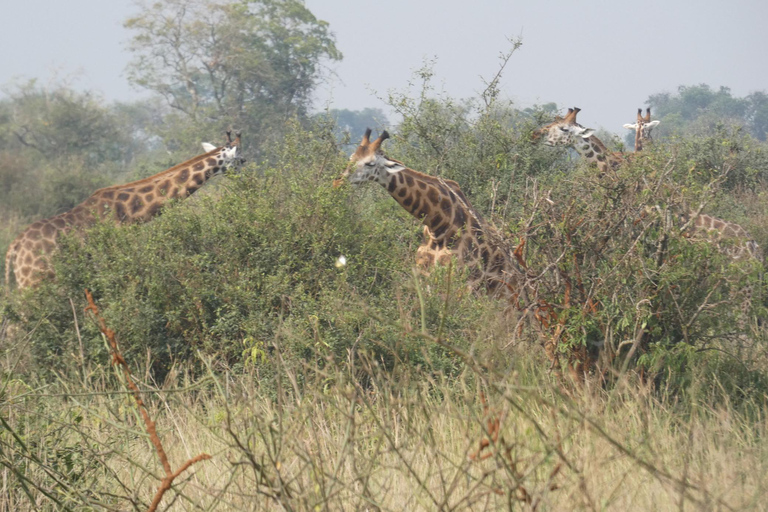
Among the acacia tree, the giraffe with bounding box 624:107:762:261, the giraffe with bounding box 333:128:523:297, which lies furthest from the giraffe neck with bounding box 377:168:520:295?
the acacia tree

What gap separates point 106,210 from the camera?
25.4 feet

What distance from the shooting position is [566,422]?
3.14 meters

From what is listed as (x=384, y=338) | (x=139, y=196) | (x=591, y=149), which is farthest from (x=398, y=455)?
(x=591, y=149)

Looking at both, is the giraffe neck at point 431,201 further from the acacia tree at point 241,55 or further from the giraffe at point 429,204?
the acacia tree at point 241,55

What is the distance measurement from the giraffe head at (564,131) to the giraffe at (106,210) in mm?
3274

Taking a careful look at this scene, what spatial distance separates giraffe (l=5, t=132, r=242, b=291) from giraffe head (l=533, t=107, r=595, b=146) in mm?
3274

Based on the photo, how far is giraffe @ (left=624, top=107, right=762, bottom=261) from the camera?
4.61 metres

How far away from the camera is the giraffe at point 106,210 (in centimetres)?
775

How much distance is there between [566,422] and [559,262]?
1.50 metres

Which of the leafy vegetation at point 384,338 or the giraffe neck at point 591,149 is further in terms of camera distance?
the giraffe neck at point 591,149

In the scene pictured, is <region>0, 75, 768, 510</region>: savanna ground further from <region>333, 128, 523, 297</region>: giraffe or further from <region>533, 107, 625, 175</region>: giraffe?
<region>533, 107, 625, 175</region>: giraffe

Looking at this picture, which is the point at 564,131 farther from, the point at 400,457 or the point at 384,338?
the point at 400,457

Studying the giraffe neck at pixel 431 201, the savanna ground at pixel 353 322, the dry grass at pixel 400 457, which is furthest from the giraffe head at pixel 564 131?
the dry grass at pixel 400 457

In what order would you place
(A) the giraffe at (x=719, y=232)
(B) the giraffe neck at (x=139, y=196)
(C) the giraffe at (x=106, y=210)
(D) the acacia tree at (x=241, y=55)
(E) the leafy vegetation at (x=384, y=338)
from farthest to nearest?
(D) the acacia tree at (x=241, y=55)
(B) the giraffe neck at (x=139, y=196)
(C) the giraffe at (x=106, y=210)
(A) the giraffe at (x=719, y=232)
(E) the leafy vegetation at (x=384, y=338)
